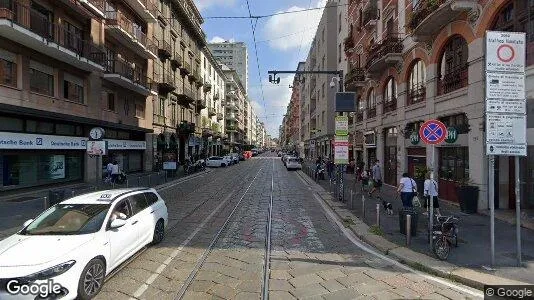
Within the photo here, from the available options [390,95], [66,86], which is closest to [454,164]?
[390,95]

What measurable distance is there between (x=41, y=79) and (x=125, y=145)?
9.62 metres

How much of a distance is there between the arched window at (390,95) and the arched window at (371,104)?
2273 millimetres

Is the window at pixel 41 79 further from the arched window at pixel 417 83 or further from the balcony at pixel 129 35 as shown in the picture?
the arched window at pixel 417 83

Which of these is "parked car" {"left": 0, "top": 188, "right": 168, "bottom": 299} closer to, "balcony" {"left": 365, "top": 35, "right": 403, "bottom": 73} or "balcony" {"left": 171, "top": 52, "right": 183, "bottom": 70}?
"balcony" {"left": 365, "top": 35, "right": 403, "bottom": 73}

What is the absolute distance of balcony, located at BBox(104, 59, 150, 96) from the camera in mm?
25328

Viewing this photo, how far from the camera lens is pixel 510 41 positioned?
7238mm

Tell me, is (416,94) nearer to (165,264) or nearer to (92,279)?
(165,264)

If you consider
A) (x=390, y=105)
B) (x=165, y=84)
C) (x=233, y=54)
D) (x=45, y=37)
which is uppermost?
(x=233, y=54)

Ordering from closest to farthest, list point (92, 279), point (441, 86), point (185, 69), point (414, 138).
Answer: point (92, 279) < point (441, 86) < point (414, 138) < point (185, 69)

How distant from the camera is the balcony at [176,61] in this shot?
39.6m

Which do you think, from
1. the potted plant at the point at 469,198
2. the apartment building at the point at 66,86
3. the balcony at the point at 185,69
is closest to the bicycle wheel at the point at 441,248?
the potted plant at the point at 469,198

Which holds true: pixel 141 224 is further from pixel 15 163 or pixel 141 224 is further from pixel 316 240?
pixel 15 163

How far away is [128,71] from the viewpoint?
28.7 meters

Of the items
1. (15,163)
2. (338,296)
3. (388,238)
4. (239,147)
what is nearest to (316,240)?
(388,238)
